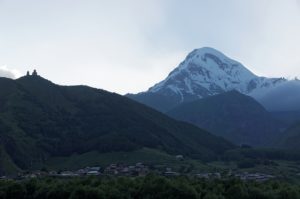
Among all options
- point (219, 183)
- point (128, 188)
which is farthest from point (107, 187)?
point (219, 183)

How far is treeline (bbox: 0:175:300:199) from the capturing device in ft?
503

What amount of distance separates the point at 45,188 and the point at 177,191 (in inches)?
1436

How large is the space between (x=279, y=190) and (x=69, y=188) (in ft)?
179

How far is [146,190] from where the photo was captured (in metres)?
155

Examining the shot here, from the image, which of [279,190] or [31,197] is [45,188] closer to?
[31,197]

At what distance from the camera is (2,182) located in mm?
175875

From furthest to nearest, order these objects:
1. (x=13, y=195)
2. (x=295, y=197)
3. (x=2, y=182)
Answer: (x=2, y=182), (x=13, y=195), (x=295, y=197)

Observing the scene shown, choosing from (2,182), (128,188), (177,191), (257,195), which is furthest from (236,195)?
(2,182)

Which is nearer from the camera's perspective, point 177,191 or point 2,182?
point 177,191

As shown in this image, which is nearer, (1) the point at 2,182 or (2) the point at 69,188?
(2) the point at 69,188

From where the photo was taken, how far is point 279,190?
159 metres

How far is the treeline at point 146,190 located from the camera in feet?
503

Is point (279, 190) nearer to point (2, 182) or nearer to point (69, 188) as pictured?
point (69, 188)

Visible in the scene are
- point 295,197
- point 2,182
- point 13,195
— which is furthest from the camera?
point 2,182
